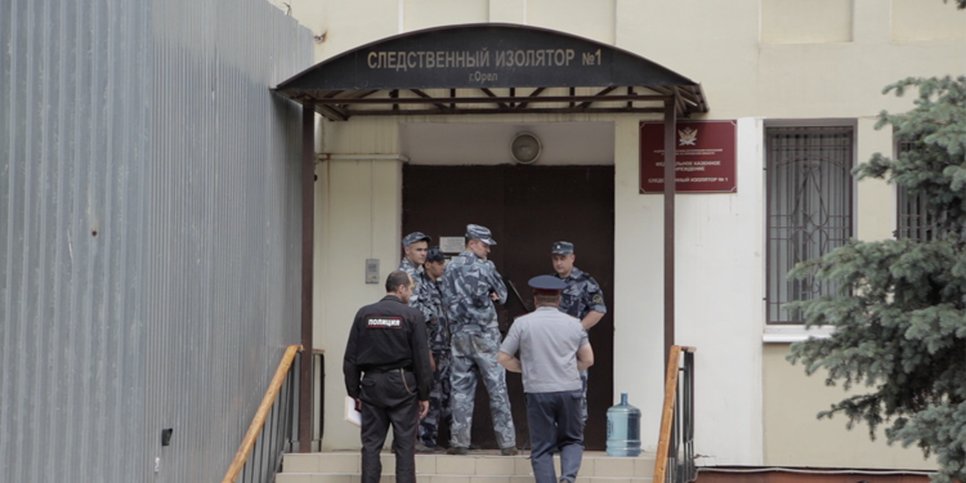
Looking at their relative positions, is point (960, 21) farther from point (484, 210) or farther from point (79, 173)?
point (79, 173)

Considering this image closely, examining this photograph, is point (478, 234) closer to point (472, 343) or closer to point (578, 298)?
point (472, 343)

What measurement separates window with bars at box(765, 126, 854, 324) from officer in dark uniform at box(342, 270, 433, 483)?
3449mm

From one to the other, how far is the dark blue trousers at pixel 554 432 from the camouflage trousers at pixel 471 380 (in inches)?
41.3

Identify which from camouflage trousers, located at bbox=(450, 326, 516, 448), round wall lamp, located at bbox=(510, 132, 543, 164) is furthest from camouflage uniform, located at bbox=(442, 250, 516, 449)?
round wall lamp, located at bbox=(510, 132, 543, 164)

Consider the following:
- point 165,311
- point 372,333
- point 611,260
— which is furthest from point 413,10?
point 165,311

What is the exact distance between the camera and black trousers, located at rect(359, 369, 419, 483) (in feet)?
36.7

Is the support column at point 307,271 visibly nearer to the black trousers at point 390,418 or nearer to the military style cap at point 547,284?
the black trousers at point 390,418

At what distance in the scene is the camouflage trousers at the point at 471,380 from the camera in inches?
481

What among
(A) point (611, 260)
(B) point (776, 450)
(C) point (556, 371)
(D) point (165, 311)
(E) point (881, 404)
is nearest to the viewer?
(E) point (881, 404)

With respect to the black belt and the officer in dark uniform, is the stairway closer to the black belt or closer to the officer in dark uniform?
the officer in dark uniform

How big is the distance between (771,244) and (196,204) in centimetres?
496

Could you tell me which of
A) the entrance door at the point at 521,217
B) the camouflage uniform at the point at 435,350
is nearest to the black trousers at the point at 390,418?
the camouflage uniform at the point at 435,350

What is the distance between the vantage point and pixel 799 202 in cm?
1326

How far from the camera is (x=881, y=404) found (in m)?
9.57
